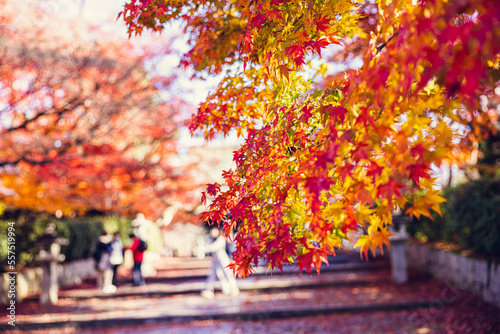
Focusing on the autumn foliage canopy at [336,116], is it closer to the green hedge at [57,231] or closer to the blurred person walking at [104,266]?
the blurred person walking at [104,266]

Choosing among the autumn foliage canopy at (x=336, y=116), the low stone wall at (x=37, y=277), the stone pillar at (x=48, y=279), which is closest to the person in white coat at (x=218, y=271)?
the stone pillar at (x=48, y=279)

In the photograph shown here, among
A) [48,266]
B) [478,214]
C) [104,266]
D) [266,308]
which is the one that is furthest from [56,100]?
[478,214]

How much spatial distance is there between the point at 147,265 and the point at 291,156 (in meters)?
13.2

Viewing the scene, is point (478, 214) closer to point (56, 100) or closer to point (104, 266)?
point (56, 100)

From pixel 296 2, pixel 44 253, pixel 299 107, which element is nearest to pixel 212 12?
pixel 296 2

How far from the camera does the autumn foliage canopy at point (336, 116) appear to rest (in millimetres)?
1301

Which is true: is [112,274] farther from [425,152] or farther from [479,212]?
[425,152]

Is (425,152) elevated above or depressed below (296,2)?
below

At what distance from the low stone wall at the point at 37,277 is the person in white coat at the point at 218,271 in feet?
15.7

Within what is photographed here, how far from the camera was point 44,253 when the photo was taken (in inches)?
372

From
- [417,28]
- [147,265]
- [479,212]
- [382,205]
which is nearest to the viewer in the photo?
[417,28]

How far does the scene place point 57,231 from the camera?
11.9 metres

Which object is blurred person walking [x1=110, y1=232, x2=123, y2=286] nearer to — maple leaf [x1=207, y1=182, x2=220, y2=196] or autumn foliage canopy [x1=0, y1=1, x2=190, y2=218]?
autumn foliage canopy [x1=0, y1=1, x2=190, y2=218]

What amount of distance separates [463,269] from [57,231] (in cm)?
1149
